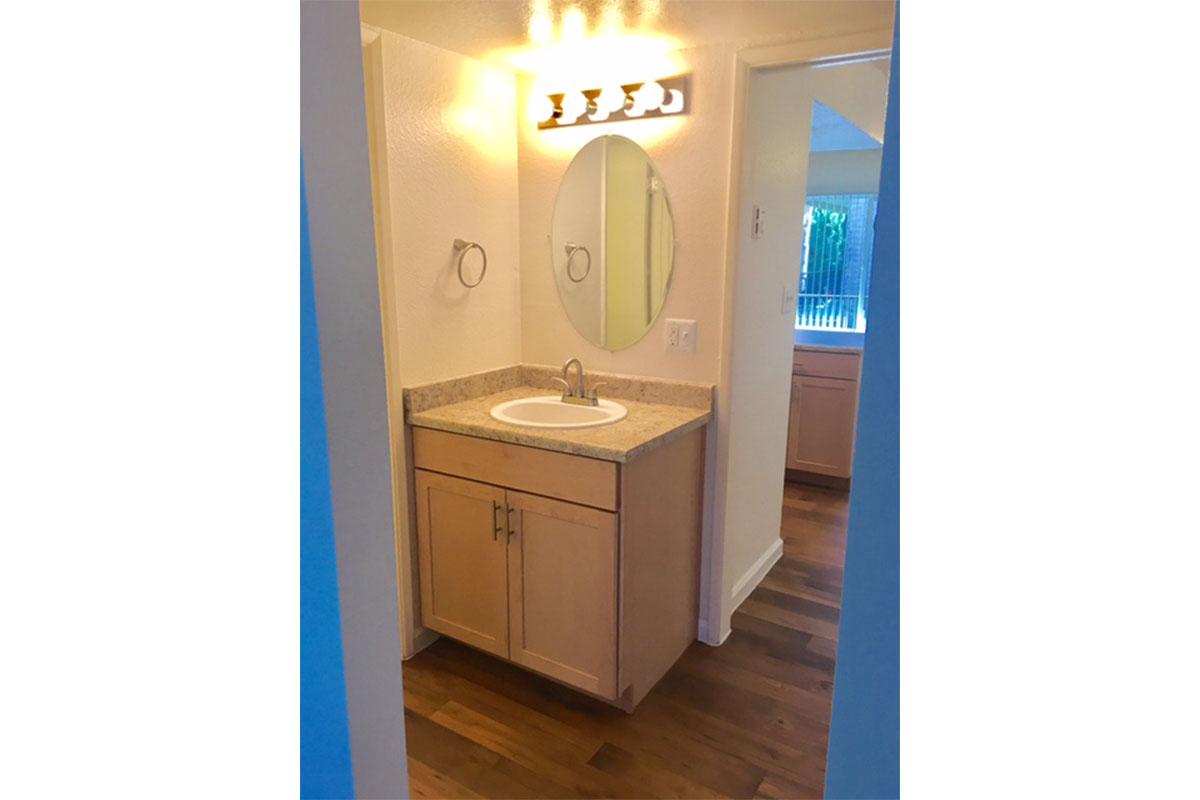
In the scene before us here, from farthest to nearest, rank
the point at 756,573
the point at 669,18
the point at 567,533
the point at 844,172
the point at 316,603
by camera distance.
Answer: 1. the point at 844,172
2. the point at 756,573
3. the point at 567,533
4. the point at 669,18
5. the point at 316,603

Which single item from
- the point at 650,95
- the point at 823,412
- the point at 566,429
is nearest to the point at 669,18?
the point at 650,95

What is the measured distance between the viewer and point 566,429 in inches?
83.0

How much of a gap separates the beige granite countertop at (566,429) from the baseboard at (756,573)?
0.84 m

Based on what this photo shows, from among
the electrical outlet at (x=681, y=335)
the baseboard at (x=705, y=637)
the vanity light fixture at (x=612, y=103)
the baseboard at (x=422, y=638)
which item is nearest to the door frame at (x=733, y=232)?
the baseboard at (x=705, y=637)

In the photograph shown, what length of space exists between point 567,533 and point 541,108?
157cm

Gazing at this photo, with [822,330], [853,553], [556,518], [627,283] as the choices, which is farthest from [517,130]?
[822,330]

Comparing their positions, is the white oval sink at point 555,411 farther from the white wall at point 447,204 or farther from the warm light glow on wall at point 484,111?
the warm light glow on wall at point 484,111

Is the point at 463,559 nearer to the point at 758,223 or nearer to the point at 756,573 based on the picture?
the point at 756,573

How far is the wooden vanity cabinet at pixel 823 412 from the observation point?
13.0 ft

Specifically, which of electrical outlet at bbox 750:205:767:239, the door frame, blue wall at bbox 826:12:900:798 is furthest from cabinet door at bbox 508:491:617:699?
blue wall at bbox 826:12:900:798

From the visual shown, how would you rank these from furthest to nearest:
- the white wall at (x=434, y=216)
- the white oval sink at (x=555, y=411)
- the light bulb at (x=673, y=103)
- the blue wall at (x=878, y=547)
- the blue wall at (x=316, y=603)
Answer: the white oval sink at (x=555, y=411), the light bulb at (x=673, y=103), the white wall at (x=434, y=216), the blue wall at (x=316, y=603), the blue wall at (x=878, y=547)

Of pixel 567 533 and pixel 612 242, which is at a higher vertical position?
pixel 612 242

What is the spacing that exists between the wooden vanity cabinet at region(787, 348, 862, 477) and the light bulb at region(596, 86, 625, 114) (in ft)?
6.85

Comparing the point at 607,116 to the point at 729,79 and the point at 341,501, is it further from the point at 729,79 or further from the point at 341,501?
the point at 341,501
